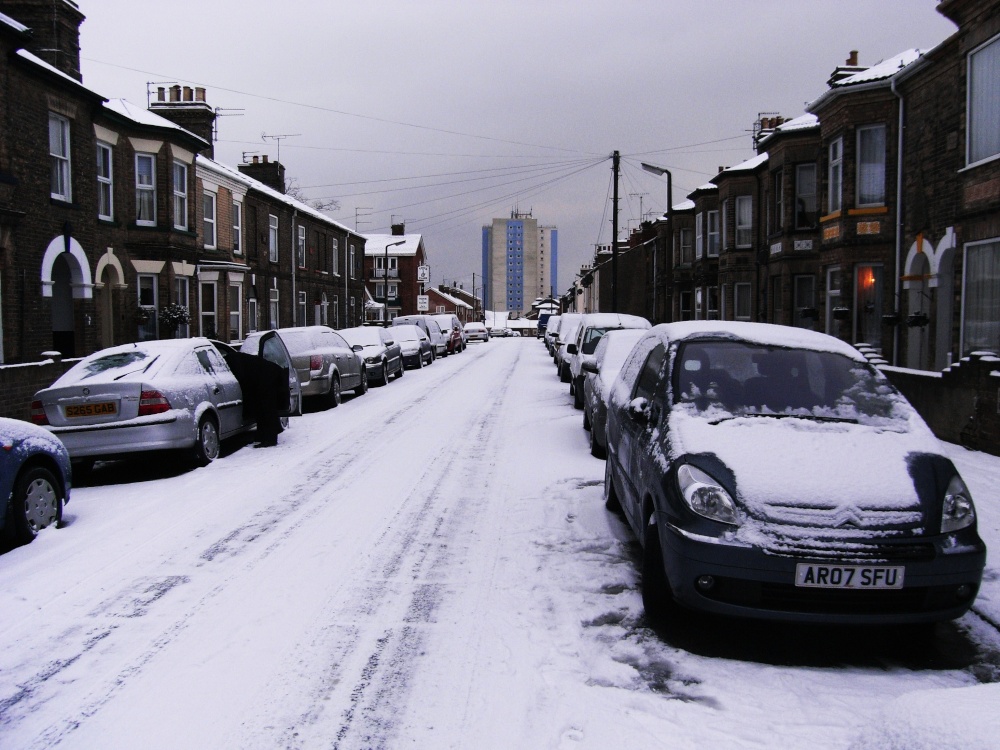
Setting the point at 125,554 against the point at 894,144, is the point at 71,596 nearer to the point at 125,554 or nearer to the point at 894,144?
the point at 125,554

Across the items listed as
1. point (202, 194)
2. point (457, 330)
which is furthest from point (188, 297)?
point (457, 330)

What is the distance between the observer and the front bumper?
4055 millimetres

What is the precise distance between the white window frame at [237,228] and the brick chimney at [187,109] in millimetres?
2147

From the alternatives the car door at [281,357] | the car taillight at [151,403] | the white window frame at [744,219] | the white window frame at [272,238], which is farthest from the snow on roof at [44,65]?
the white window frame at [744,219]

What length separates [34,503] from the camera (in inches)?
260

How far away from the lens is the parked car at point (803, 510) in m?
4.05

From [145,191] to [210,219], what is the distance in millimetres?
5020

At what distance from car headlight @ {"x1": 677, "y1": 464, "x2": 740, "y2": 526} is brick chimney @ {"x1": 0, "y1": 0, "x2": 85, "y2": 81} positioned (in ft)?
65.8

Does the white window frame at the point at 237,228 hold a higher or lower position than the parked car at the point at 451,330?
higher

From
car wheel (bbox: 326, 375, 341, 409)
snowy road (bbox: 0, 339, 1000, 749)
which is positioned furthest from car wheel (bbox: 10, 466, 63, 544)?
car wheel (bbox: 326, 375, 341, 409)

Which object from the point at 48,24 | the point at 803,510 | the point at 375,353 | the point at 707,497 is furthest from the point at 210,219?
the point at 803,510

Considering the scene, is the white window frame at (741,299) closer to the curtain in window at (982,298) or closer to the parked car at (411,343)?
the parked car at (411,343)

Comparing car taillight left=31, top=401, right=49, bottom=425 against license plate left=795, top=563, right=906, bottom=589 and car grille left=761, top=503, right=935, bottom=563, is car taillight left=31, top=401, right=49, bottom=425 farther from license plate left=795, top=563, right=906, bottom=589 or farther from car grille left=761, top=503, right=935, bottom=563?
license plate left=795, top=563, right=906, bottom=589

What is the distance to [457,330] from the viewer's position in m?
41.5
